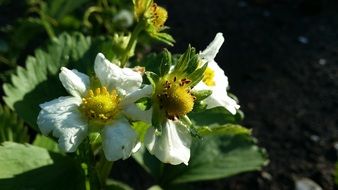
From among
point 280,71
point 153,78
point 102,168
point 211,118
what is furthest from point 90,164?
point 280,71

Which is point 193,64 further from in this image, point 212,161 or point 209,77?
point 212,161

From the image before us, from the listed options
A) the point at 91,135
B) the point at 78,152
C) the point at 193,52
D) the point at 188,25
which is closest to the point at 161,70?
the point at 193,52

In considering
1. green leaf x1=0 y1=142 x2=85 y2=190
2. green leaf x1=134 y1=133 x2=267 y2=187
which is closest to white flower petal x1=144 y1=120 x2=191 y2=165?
green leaf x1=0 y1=142 x2=85 y2=190

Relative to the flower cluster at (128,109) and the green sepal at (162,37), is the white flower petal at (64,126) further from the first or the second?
the green sepal at (162,37)

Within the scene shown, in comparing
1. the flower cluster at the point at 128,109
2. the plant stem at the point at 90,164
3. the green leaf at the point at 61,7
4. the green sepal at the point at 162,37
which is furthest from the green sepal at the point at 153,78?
the green leaf at the point at 61,7

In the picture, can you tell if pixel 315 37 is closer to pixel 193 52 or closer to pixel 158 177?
pixel 158 177

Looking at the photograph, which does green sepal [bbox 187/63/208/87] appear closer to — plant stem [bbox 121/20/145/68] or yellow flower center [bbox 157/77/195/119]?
yellow flower center [bbox 157/77/195/119]
